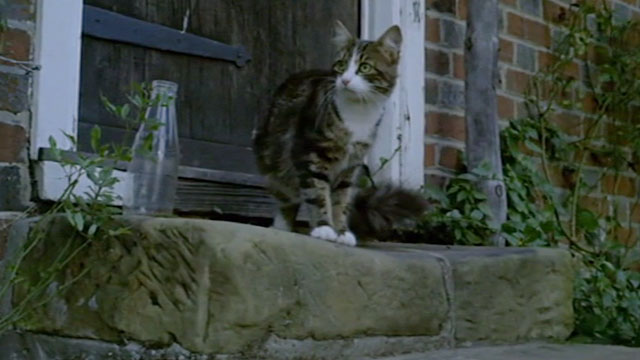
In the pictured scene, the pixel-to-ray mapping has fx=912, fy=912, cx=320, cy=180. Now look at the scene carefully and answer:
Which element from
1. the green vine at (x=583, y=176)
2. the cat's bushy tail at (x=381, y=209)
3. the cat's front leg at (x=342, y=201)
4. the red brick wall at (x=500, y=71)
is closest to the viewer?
the cat's front leg at (x=342, y=201)

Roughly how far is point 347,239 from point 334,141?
27 cm

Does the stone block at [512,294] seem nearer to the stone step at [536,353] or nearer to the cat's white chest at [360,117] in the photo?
the stone step at [536,353]

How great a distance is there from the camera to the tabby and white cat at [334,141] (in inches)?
99.1

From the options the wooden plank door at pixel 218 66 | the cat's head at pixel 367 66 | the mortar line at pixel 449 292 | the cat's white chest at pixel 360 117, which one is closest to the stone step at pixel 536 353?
the mortar line at pixel 449 292

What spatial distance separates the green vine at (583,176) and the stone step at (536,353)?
1.29 feet

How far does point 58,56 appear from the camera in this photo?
2.45 m

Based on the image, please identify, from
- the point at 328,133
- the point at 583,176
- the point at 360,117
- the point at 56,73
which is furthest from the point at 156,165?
the point at 583,176

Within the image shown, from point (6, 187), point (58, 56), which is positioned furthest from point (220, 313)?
point (58, 56)

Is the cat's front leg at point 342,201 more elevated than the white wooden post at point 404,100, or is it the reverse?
the white wooden post at point 404,100

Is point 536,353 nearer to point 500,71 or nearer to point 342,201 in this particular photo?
point 342,201

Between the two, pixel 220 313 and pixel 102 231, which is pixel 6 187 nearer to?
pixel 102 231

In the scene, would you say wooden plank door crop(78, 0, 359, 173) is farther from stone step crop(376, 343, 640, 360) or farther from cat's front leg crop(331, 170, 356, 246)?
stone step crop(376, 343, 640, 360)

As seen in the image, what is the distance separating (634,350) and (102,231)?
161 centimetres

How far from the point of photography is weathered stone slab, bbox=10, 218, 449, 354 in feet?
6.26
